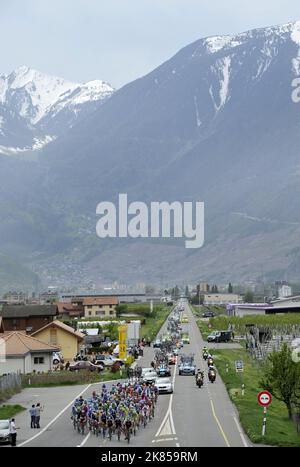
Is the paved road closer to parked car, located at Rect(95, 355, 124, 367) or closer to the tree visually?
the tree

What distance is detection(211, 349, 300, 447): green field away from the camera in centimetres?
4072

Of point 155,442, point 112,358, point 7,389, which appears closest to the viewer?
point 155,442

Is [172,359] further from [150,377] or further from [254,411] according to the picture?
[254,411]

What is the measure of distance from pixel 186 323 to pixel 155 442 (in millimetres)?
150711

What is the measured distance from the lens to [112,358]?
9256 cm

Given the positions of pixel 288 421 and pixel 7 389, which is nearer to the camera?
pixel 288 421

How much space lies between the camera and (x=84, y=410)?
43.8 meters

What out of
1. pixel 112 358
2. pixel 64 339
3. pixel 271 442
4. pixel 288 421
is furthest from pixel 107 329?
pixel 271 442

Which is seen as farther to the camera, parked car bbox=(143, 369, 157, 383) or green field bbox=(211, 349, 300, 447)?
parked car bbox=(143, 369, 157, 383)

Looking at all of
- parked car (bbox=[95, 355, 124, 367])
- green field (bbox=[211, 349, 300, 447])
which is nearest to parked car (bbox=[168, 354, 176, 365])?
green field (bbox=[211, 349, 300, 447])

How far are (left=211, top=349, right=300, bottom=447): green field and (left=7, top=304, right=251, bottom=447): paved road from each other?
0.53 m
